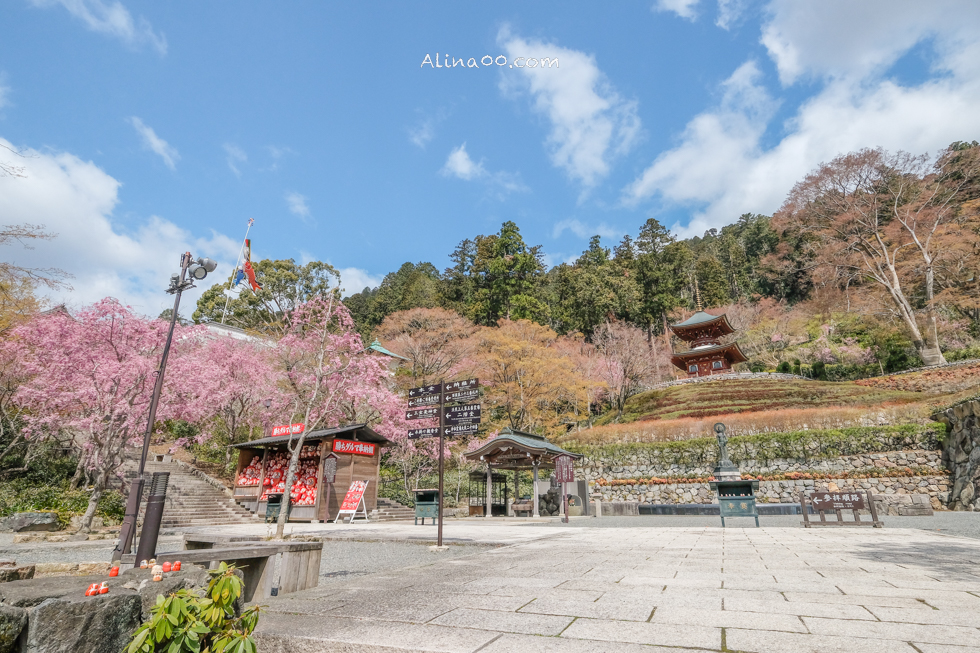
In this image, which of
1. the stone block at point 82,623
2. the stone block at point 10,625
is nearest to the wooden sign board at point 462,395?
the stone block at point 82,623

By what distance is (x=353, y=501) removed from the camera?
15977mm

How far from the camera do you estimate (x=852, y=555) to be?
542 centimetres

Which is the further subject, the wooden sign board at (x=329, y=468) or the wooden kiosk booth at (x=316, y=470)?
the wooden kiosk booth at (x=316, y=470)

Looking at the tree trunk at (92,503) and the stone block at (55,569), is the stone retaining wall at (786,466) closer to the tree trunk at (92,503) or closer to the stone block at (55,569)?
the tree trunk at (92,503)

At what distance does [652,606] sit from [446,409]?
18.5 feet

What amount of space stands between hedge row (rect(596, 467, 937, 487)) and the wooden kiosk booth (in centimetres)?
1127

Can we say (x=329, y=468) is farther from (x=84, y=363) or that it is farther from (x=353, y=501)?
(x=84, y=363)

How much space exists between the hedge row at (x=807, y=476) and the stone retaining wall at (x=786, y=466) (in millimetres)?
182

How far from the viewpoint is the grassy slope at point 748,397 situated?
23781 mm

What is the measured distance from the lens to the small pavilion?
16.5 m

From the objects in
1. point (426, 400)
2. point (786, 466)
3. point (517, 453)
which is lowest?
point (786, 466)

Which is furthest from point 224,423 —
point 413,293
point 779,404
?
point 779,404

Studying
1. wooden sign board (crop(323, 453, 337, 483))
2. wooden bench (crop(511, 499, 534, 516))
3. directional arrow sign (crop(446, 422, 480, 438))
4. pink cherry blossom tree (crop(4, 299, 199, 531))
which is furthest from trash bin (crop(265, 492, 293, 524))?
directional arrow sign (crop(446, 422, 480, 438))

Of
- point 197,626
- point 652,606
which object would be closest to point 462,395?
point 652,606
